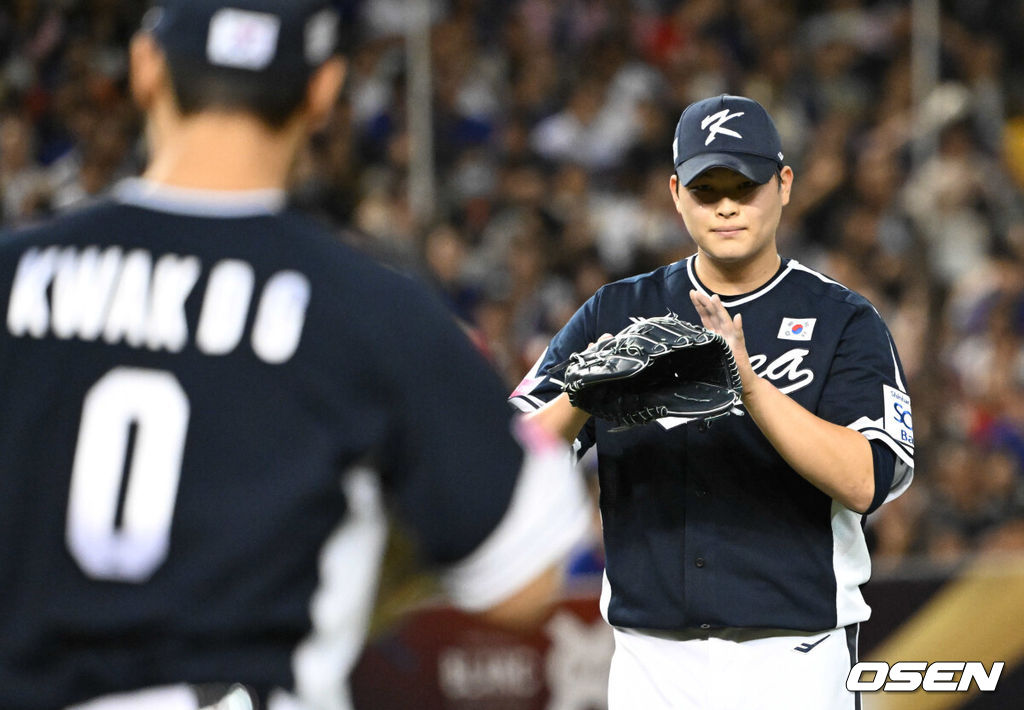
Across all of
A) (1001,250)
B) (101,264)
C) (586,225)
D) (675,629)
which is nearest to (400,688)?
(675,629)

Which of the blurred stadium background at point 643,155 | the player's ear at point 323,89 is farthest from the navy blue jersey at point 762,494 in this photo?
the blurred stadium background at point 643,155

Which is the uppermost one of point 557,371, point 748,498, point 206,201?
point 206,201

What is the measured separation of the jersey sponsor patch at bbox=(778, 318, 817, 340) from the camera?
352 centimetres

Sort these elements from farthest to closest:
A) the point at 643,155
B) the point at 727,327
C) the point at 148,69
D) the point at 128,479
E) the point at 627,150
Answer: the point at 627,150
the point at 643,155
the point at 727,327
the point at 148,69
the point at 128,479

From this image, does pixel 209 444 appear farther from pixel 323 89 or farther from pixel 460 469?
pixel 323 89

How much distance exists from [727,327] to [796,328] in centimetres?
38

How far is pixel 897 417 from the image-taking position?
343cm

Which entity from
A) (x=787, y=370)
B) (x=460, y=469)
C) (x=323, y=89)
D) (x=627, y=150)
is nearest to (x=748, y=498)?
(x=787, y=370)

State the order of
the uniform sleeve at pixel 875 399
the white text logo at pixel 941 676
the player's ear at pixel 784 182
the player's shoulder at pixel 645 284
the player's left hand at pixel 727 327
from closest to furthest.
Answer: the player's left hand at pixel 727 327 < the uniform sleeve at pixel 875 399 < the player's ear at pixel 784 182 < the player's shoulder at pixel 645 284 < the white text logo at pixel 941 676

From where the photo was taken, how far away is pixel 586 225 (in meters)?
10.7

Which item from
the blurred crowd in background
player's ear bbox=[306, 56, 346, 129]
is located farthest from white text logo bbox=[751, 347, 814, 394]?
the blurred crowd in background

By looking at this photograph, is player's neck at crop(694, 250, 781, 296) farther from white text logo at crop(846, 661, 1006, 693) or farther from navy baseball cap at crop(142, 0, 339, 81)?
white text logo at crop(846, 661, 1006, 693)

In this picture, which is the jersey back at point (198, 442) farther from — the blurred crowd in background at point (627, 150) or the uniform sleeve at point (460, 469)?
the blurred crowd in background at point (627, 150)

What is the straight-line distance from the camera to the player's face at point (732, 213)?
3.51 metres
